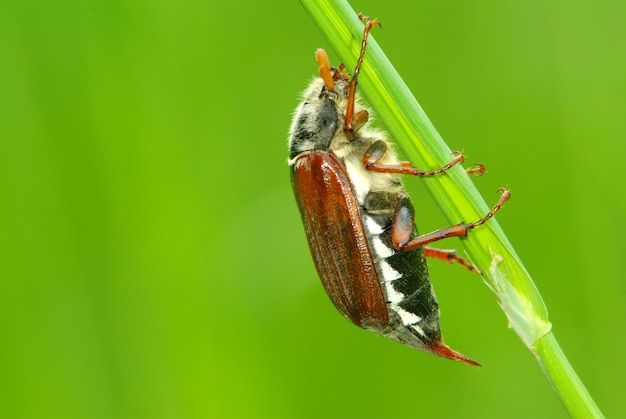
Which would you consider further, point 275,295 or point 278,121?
point 278,121

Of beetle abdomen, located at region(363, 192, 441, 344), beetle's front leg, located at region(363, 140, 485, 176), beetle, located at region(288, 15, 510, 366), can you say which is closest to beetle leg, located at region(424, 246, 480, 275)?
beetle, located at region(288, 15, 510, 366)

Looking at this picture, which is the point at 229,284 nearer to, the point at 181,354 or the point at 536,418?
the point at 181,354

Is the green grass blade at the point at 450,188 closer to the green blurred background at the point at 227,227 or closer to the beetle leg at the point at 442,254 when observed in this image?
the beetle leg at the point at 442,254

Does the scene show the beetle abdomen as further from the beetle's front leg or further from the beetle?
the beetle's front leg

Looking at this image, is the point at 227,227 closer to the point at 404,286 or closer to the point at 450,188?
the point at 404,286

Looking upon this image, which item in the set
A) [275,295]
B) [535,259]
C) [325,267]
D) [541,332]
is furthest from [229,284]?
[541,332]

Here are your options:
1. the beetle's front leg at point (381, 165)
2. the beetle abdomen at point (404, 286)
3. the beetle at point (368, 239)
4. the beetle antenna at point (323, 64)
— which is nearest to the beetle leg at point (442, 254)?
the beetle at point (368, 239)
